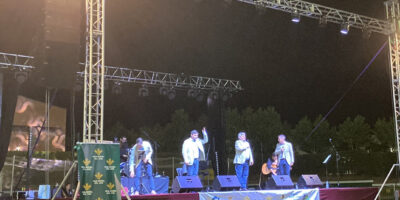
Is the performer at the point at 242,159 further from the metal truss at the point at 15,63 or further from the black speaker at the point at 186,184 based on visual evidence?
the metal truss at the point at 15,63

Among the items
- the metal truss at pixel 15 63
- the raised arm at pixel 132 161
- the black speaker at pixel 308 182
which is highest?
the metal truss at pixel 15 63

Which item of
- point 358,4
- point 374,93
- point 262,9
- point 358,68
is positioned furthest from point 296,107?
point 262,9

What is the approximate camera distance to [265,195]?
10.0m

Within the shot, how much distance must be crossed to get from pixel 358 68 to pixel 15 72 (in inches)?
740

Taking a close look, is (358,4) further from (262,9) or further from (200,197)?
(200,197)

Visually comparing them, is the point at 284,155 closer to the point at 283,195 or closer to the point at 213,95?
the point at 283,195

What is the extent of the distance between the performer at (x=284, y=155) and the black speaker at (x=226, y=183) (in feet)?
5.85

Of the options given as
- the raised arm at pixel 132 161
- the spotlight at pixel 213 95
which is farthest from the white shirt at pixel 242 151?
the spotlight at pixel 213 95

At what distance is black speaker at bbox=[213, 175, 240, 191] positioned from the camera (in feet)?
34.1

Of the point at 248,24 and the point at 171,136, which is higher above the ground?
the point at 248,24

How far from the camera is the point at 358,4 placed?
54.9ft

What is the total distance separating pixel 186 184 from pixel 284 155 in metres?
3.28

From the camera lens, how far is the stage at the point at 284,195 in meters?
9.34

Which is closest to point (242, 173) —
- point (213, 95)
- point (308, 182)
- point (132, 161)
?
point (308, 182)
